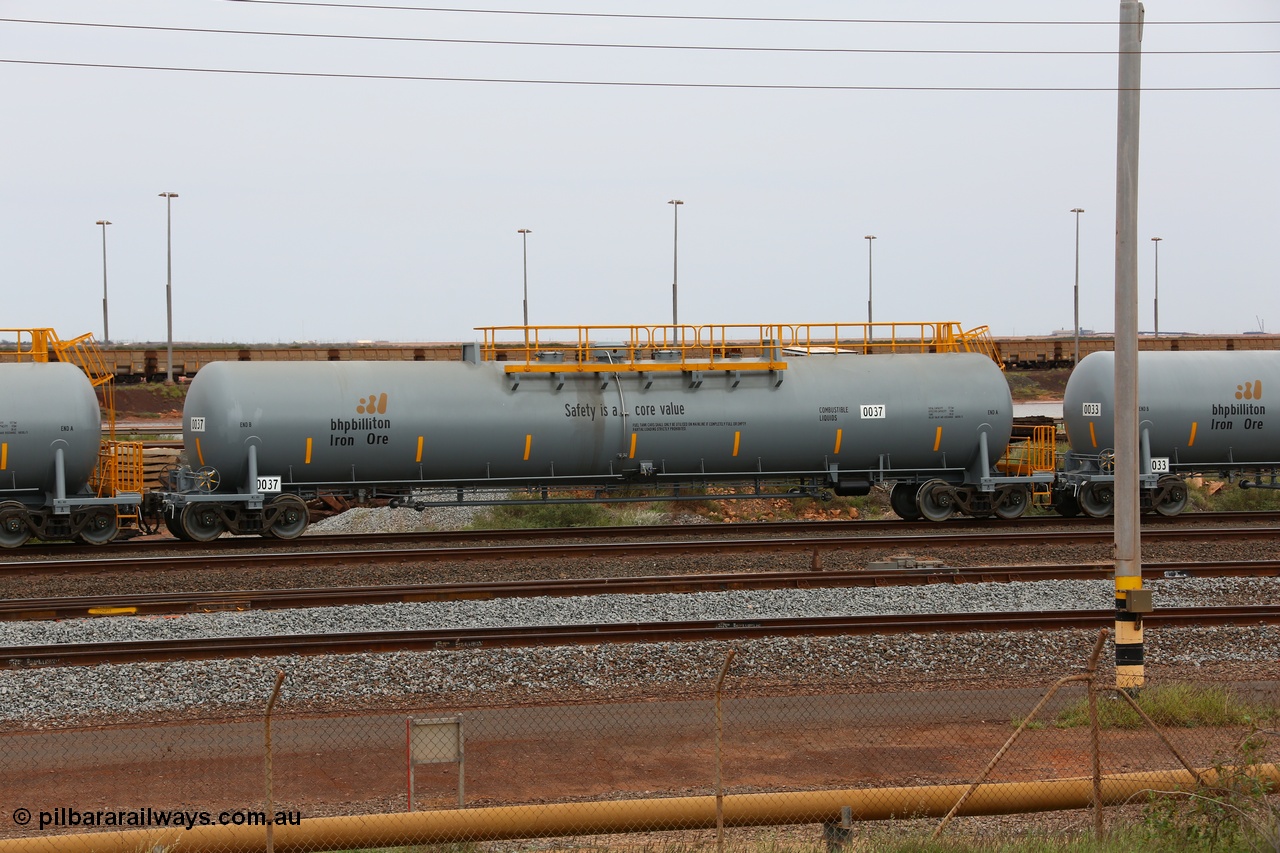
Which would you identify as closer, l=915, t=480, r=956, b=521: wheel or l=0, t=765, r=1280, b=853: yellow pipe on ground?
l=0, t=765, r=1280, b=853: yellow pipe on ground

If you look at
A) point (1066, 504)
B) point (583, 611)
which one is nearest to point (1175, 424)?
point (1066, 504)

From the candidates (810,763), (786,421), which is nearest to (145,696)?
(810,763)

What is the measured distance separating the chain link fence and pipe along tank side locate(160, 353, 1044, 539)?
996 centimetres

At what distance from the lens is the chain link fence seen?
660 cm

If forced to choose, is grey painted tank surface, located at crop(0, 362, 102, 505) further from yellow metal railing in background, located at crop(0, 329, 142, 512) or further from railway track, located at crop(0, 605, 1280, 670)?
railway track, located at crop(0, 605, 1280, 670)

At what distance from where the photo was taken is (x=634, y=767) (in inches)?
360

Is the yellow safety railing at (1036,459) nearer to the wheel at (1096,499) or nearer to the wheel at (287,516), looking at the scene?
the wheel at (1096,499)

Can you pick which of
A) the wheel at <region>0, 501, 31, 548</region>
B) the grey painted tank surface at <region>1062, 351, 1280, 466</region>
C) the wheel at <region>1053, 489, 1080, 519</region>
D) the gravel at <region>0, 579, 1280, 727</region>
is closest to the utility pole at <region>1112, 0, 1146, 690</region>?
the gravel at <region>0, 579, 1280, 727</region>

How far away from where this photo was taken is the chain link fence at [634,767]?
21.7 feet

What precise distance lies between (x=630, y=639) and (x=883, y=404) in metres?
11.5

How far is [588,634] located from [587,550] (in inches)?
238

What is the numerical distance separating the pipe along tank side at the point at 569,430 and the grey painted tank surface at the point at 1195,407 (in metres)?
2.12

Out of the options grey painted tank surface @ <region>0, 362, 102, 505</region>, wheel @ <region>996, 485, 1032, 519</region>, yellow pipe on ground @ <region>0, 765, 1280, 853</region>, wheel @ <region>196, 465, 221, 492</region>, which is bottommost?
yellow pipe on ground @ <region>0, 765, 1280, 853</region>

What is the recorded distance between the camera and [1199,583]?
53.8 ft
